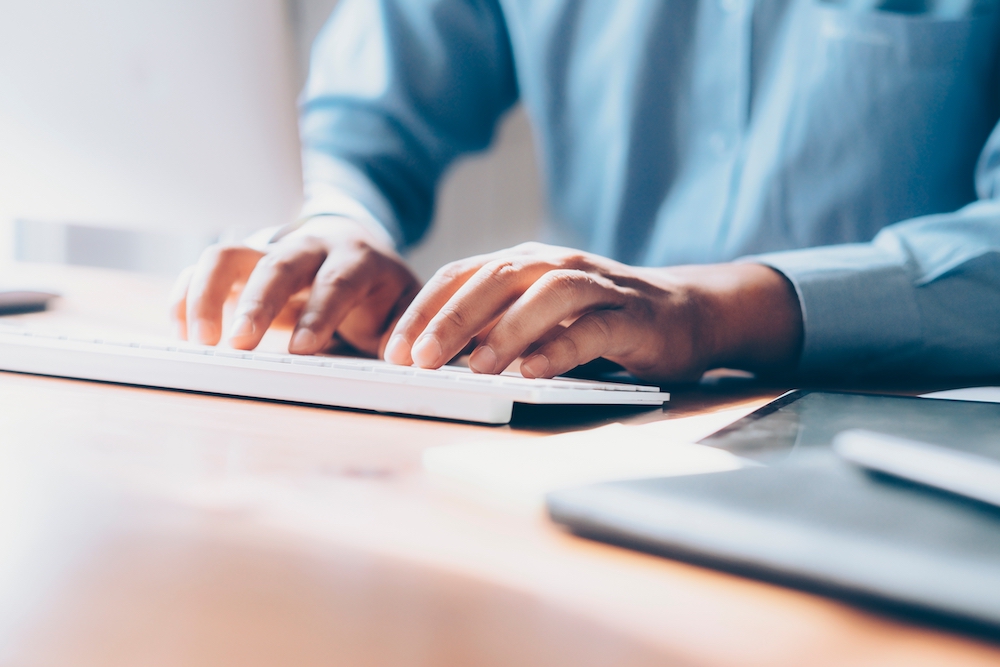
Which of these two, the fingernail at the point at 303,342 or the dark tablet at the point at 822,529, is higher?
the dark tablet at the point at 822,529

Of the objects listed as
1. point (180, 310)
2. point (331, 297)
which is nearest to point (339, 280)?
point (331, 297)

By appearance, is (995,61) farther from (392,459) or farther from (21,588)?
(21,588)

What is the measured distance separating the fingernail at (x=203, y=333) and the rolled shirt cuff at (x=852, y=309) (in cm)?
41

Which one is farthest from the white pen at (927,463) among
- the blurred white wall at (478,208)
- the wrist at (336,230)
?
the blurred white wall at (478,208)

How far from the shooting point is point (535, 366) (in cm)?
38

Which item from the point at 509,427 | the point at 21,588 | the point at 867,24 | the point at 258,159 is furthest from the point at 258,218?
the point at 867,24

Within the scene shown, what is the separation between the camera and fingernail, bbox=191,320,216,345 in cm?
48

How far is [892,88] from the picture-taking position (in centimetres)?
79

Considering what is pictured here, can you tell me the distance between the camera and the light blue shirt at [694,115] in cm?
80

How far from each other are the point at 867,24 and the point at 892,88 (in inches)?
3.1

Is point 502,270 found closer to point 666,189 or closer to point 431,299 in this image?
point 431,299

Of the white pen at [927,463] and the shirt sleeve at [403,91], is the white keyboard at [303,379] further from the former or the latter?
the shirt sleeve at [403,91]

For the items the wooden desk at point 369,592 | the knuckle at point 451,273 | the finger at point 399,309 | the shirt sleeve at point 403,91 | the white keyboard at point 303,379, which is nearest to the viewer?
the wooden desk at point 369,592

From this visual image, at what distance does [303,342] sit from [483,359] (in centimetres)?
15
